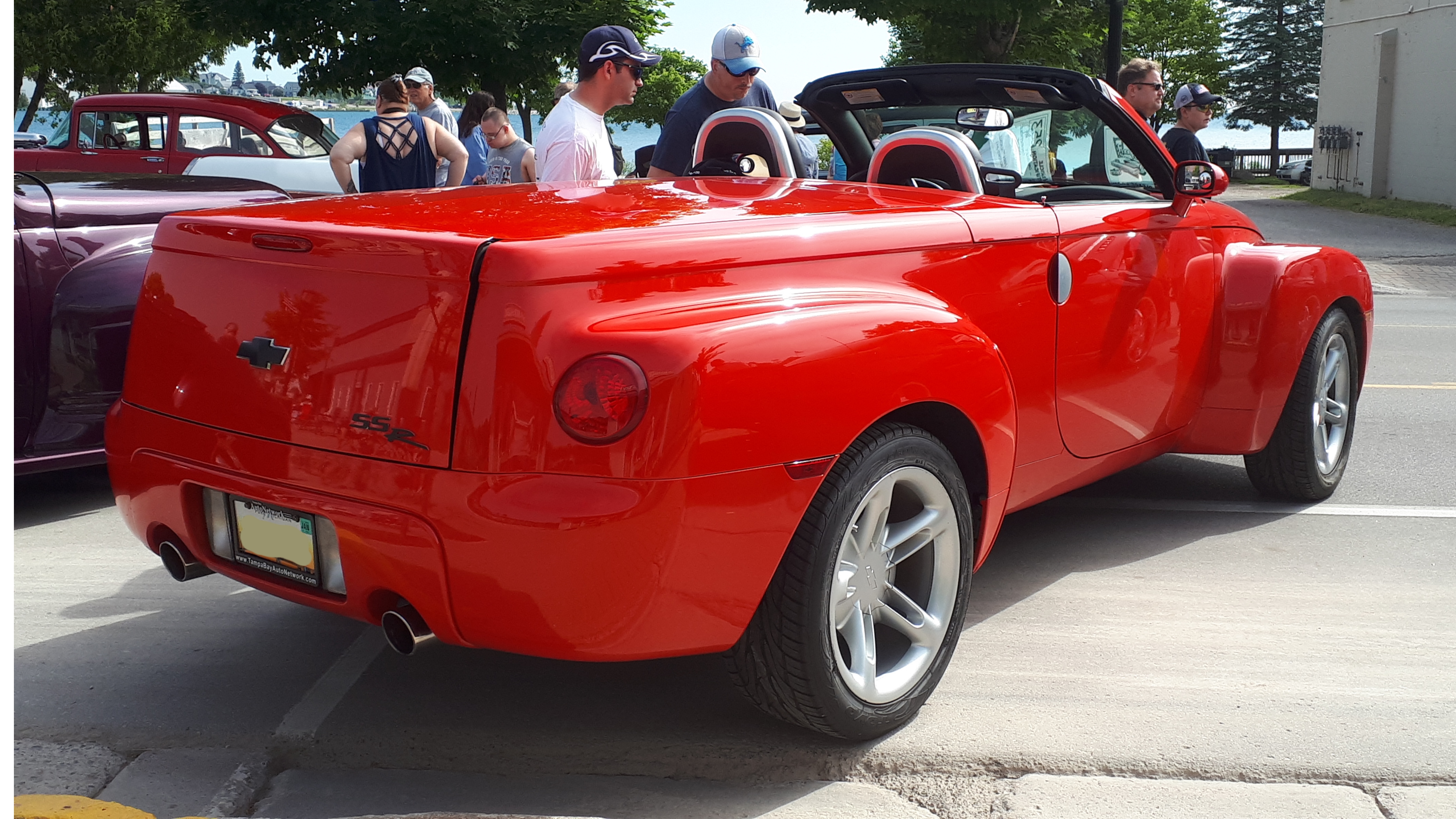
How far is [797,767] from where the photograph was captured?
301 centimetres

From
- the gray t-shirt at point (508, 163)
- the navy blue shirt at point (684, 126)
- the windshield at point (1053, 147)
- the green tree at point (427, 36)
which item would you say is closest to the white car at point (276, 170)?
the gray t-shirt at point (508, 163)

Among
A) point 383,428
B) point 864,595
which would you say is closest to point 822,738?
point 864,595

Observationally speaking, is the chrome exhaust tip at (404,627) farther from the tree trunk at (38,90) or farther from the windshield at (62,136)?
the tree trunk at (38,90)

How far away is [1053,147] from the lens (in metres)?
4.79

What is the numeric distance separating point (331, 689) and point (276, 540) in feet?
2.21

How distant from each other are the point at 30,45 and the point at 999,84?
3217cm

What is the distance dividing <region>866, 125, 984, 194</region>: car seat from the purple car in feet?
8.39

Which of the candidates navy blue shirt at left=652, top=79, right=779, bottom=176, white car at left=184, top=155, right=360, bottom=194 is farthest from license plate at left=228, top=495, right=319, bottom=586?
white car at left=184, top=155, right=360, bottom=194

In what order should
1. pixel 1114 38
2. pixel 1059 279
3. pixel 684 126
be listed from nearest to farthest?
pixel 1059 279 → pixel 684 126 → pixel 1114 38

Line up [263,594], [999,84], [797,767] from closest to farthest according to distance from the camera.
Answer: [797,767], [263,594], [999,84]

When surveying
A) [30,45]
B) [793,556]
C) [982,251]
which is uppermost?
[30,45]

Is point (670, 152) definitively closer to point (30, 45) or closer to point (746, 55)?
point (746, 55)

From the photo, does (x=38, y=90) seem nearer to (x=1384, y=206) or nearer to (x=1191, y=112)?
(x=1384, y=206)

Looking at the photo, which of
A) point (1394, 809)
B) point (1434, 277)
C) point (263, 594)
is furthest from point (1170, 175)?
point (1434, 277)
